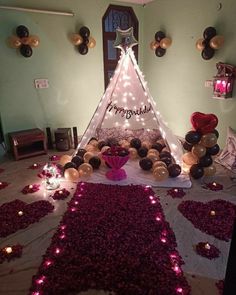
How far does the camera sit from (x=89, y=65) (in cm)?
465

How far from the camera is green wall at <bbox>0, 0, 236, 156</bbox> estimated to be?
12.4 ft

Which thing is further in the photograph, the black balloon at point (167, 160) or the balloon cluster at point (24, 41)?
the balloon cluster at point (24, 41)

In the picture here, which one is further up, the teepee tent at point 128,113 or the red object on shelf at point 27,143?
the teepee tent at point 128,113

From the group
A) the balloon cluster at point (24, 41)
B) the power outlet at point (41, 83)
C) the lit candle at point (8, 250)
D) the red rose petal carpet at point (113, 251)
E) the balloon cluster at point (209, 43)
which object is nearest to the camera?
the red rose petal carpet at point (113, 251)

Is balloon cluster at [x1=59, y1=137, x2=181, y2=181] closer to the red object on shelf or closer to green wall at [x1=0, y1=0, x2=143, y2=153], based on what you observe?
the red object on shelf

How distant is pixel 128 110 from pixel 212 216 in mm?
2177

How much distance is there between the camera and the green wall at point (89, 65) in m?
3.79

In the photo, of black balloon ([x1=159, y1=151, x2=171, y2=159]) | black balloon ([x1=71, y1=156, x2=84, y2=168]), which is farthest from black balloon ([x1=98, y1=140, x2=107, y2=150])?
black balloon ([x1=159, y1=151, x2=171, y2=159])

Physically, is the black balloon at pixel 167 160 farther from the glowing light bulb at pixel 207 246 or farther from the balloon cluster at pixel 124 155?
the glowing light bulb at pixel 207 246

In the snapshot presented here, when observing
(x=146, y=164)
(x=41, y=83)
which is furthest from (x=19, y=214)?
(x=41, y=83)

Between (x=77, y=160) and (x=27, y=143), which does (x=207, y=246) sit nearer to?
(x=77, y=160)

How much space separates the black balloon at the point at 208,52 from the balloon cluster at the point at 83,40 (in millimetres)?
1892

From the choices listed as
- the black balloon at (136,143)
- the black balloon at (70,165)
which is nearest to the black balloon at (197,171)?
the black balloon at (136,143)

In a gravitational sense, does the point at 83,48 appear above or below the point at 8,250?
above
